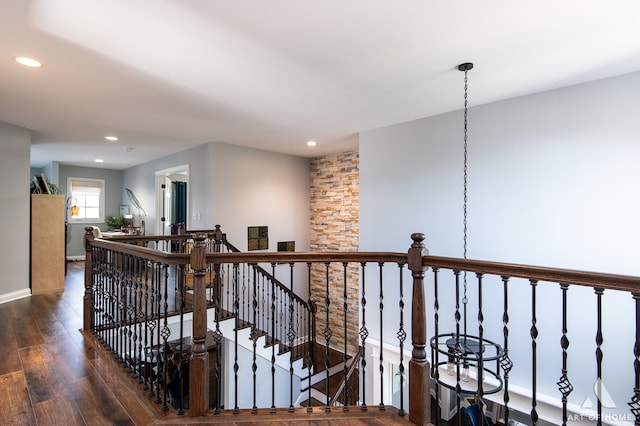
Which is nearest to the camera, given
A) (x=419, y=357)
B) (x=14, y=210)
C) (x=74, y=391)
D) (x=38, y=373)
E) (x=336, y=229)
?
(x=419, y=357)

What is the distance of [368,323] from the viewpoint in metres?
4.51

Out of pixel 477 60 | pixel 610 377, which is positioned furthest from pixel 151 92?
pixel 610 377

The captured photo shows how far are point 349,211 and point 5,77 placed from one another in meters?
4.72

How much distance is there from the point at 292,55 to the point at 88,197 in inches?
328

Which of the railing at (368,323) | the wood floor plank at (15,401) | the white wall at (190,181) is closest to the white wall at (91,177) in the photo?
the white wall at (190,181)

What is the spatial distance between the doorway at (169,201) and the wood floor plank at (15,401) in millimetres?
4661

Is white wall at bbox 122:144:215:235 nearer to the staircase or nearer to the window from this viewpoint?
the window

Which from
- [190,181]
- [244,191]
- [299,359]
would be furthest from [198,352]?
[190,181]

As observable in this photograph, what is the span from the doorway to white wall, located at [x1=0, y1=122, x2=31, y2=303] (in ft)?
7.68

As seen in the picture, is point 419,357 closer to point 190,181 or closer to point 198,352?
point 198,352

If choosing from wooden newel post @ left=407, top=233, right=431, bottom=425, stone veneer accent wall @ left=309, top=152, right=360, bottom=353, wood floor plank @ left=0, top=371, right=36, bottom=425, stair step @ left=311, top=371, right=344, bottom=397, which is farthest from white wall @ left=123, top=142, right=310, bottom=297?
wooden newel post @ left=407, top=233, right=431, bottom=425

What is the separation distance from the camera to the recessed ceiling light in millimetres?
2504

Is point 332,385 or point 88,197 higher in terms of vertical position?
point 88,197

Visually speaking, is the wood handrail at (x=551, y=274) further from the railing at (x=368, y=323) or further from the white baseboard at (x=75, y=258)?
the white baseboard at (x=75, y=258)
